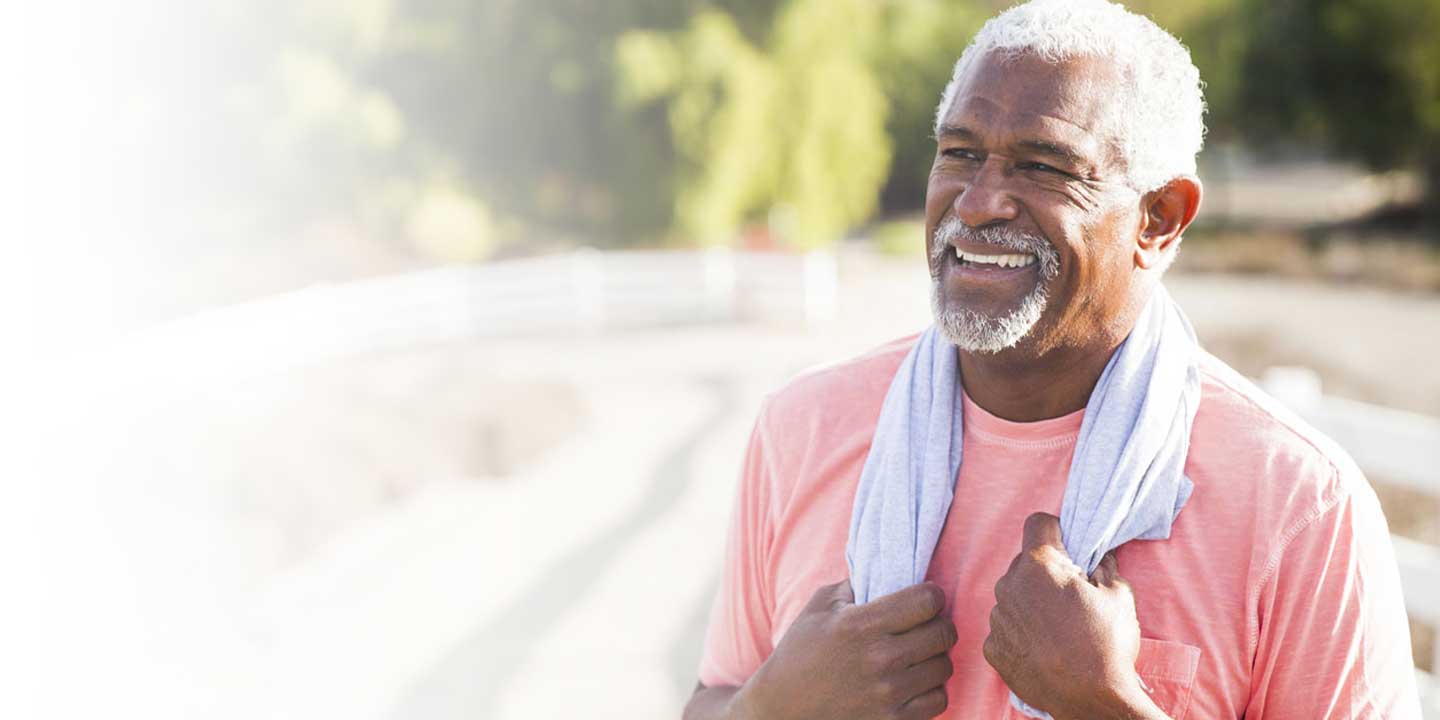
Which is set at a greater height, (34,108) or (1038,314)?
(34,108)

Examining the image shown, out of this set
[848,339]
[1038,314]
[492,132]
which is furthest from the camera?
[492,132]

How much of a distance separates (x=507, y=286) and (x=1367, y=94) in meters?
17.3

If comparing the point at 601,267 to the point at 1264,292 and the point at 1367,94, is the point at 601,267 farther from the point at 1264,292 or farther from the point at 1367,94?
the point at 1367,94

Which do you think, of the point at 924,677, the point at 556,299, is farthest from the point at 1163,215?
the point at 556,299

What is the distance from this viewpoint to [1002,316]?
170cm

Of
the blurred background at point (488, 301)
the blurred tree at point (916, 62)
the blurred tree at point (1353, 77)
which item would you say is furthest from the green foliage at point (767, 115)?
the blurred tree at point (916, 62)

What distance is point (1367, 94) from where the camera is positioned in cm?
2339

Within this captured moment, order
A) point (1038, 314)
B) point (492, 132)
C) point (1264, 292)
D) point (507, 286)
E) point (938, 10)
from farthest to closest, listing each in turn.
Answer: point (938, 10) → point (492, 132) → point (1264, 292) → point (507, 286) → point (1038, 314)

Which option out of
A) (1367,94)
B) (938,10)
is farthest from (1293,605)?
(938,10)

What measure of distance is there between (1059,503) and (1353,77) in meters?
25.5

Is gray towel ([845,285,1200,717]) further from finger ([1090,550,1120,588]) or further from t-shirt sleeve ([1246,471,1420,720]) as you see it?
t-shirt sleeve ([1246,471,1420,720])

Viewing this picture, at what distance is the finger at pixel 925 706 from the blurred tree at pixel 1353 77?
2425 centimetres

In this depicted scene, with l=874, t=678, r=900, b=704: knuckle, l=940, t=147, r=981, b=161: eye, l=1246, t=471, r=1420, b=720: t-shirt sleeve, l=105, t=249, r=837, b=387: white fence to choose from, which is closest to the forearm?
l=874, t=678, r=900, b=704: knuckle

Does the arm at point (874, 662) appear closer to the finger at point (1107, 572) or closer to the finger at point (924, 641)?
the finger at point (924, 641)
